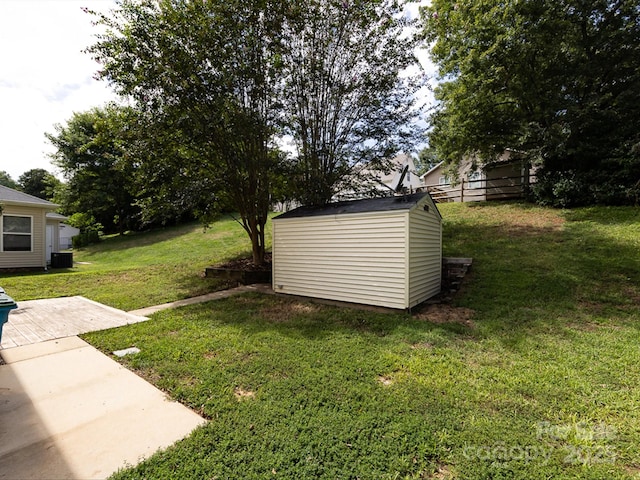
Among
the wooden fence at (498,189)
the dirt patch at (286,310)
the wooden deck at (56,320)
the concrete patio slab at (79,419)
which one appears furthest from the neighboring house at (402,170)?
the wooden deck at (56,320)

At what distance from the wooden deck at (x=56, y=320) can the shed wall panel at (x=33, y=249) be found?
252 inches

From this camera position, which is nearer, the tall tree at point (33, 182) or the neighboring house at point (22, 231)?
the neighboring house at point (22, 231)

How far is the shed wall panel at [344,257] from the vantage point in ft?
18.3

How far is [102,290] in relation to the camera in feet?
25.3

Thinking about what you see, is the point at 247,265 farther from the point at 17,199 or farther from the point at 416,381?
the point at 17,199

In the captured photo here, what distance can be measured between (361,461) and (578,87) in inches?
553

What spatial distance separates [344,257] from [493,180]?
35.8 feet

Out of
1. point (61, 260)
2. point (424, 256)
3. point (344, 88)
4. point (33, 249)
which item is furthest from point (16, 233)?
point (424, 256)

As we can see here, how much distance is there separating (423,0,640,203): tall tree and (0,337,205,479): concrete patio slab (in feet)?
37.6

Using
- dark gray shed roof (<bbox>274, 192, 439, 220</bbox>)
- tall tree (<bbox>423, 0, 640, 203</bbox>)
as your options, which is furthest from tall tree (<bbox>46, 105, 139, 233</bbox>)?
tall tree (<bbox>423, 0, 640, 203</bbox>)

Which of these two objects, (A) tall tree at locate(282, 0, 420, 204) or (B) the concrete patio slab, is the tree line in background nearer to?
(A) tall tree at locate(282, 0, 420, 204)

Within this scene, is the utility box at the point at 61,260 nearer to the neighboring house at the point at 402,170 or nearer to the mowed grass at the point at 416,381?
A: the mowed grass at the point at 416,381

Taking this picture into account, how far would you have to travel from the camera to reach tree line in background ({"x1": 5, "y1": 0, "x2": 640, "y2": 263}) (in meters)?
7.21

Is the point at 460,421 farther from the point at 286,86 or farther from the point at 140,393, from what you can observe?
the point at 286,86
